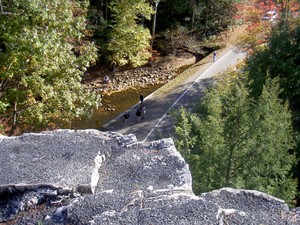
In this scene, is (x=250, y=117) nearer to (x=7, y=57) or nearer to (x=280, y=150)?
(x=280, y=150)

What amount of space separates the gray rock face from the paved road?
801 centimetres

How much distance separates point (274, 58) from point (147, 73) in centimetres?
1469

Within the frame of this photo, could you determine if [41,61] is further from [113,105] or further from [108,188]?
[113,105]

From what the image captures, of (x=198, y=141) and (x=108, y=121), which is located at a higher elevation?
(x=198, y=141)

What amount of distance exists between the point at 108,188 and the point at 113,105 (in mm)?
16072

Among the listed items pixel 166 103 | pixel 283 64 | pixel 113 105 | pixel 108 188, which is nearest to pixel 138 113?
pixel 166 103

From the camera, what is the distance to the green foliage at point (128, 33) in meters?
26.4

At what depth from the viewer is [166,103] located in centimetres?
2419

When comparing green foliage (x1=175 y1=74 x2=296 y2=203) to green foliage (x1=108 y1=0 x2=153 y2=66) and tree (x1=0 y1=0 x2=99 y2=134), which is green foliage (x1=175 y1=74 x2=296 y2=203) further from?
green foliage (x1=108 y1=0 x2=153 y2=66)

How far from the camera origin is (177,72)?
96.8 ft

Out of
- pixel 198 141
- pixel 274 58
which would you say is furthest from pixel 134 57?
pixel 198 141

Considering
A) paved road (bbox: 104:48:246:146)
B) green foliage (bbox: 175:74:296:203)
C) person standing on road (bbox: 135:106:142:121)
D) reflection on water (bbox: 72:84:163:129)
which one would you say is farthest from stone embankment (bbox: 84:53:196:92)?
green foliage (bbox: 175:74:296:203)

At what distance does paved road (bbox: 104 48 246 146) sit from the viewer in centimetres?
2119

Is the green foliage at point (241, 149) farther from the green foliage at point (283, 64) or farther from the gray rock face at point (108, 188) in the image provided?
the green foliage at point (283, 64)
